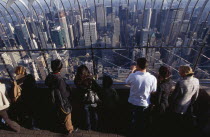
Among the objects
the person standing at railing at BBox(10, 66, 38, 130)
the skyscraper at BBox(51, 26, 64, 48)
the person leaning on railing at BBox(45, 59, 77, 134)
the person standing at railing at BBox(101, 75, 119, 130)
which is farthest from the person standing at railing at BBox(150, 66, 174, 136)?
the skyscraper at BBox(51, 26, 64, 48)

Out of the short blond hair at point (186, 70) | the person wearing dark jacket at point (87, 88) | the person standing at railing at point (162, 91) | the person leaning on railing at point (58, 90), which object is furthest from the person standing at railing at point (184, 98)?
the person leaning on railing at point (58, 90)

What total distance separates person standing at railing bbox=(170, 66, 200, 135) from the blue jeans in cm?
155

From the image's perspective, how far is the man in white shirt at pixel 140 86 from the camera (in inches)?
86.6

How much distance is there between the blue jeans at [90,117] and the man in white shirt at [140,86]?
31.8 inches

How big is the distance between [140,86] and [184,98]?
0.90 metres

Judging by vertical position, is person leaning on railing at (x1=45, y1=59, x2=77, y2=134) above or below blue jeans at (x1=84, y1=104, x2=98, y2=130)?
above

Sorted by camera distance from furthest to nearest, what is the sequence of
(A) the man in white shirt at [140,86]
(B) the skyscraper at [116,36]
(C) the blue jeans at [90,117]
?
(B) the skyscraper at [116,36] < (C) the blue jeans at [90,117] < (A) the man in white shirt at [140,86]

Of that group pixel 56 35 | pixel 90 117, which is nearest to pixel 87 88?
pixel 90 117

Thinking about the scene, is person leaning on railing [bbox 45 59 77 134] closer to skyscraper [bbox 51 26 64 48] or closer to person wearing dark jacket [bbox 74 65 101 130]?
person wearing dark jacket [bbox 74 65 101 130]

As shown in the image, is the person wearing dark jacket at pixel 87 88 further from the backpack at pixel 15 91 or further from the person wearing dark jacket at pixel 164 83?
the backpack at pixel 15 91

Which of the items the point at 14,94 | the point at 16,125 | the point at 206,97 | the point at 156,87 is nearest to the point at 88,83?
the point at 156,87

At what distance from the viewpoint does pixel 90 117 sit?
2.97 meters

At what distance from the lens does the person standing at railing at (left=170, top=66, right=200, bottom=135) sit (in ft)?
7.62

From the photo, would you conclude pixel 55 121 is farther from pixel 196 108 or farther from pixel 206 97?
pixel 206 97
